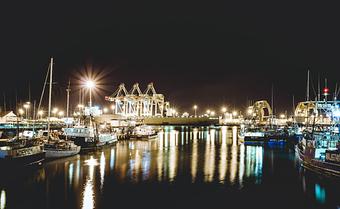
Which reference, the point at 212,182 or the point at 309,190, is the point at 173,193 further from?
the point at 309,190

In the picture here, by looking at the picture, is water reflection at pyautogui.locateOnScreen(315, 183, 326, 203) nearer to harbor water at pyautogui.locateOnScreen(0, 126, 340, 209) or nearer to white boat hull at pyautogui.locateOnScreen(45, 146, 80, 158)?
harbor water at pyautogui.locateOnScreen(0, 126, 340, 209)

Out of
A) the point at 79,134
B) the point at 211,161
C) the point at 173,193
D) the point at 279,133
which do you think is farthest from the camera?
the point at 279,133

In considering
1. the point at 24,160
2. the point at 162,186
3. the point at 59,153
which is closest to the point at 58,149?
the point at 59,153

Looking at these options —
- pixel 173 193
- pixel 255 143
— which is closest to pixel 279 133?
pixel 255 143

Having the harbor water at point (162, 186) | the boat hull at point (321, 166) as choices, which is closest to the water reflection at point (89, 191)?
the harbor water at point (162, 186)

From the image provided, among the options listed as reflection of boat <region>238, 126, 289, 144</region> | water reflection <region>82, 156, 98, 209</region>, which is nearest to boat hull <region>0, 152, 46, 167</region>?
water reflection <region>82, 156, 98, 209</region>

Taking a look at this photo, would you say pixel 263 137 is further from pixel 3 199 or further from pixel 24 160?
pixel 3 199

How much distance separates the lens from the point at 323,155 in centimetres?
2242

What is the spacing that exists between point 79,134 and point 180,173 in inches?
638

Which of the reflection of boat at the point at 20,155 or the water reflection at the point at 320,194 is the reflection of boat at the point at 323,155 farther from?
the reflection of boat at the point at 20,155

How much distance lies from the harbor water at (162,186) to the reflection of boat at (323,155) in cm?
70

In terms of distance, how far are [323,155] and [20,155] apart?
1943cm

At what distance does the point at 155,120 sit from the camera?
145 metres

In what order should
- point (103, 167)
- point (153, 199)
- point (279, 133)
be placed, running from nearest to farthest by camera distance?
point (153, 199)
point (103, 167)
point (279, 133)
